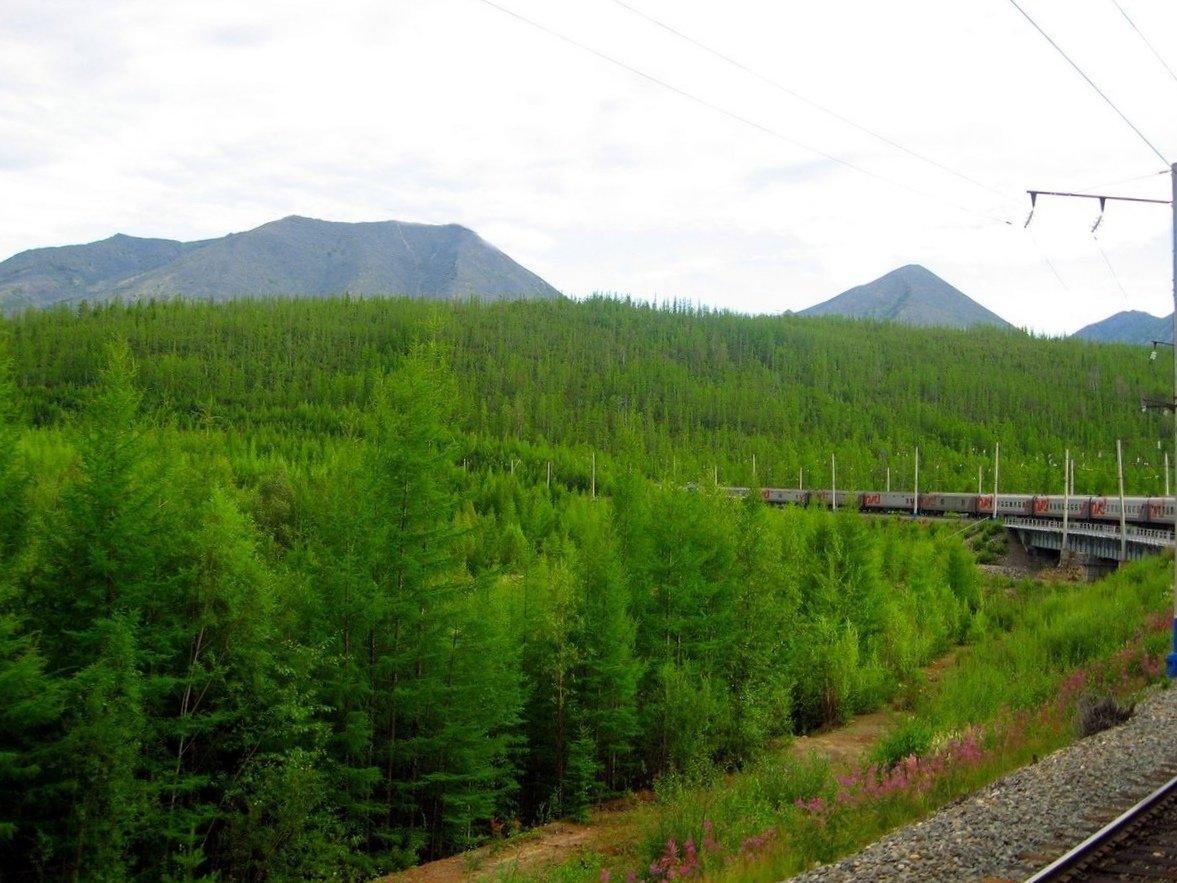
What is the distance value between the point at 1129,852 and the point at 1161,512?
173 feet

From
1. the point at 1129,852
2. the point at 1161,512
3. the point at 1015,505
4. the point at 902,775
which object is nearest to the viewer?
the point at 1129,852

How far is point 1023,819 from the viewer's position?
11.3 metres

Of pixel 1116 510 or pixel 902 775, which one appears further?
pixel 1116 510

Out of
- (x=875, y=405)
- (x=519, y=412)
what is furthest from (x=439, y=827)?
(x=875, y=405)

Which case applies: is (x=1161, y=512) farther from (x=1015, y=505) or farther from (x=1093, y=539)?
(x=1015, y=505)

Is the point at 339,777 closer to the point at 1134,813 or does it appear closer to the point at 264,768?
the point at 264,768

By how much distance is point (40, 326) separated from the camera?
184 m

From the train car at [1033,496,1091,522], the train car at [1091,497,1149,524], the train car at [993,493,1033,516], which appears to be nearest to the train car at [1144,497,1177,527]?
the train car at [1091,497,1149,524]

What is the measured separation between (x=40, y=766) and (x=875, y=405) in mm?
186003

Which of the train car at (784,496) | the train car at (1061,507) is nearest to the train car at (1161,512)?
the train car at (1061,507)

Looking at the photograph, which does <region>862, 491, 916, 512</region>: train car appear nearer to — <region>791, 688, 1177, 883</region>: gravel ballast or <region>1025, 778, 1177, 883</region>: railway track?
<region>791, 688, 1177, 883</region>: gravel ballast

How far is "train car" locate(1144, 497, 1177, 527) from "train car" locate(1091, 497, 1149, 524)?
0.33 m

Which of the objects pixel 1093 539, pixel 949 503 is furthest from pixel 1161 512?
pixel 949 503

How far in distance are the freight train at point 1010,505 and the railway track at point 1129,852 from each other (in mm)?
35118
